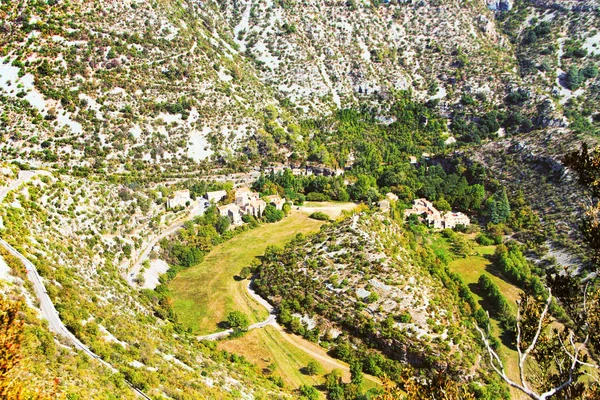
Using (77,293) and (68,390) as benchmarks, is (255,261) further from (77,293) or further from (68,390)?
(68,390)

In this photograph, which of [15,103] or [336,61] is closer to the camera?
[15,103]

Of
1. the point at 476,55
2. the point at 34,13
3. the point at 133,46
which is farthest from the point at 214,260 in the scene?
the point at 476,55

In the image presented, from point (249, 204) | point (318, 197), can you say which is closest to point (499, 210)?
point (318, 197)

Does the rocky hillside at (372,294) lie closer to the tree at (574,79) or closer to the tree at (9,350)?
the tree at (9,350)

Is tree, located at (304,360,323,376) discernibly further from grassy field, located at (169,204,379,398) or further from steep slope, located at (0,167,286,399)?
steep slope, located at (0,167,286,399)

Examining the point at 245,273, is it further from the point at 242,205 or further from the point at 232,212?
the point at 242,205

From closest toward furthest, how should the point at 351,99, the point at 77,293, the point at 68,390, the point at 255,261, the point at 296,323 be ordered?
the point at 68,390, the point at 77,293, the point at 296,323, the point at 255,261, the point at 351,99

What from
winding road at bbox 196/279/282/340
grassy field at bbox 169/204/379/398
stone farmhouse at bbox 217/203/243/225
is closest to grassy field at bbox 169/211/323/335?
grassy field at bbox 169/204/379/398

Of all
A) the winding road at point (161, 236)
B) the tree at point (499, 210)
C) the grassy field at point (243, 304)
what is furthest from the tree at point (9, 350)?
the tree at point (499, 210)
